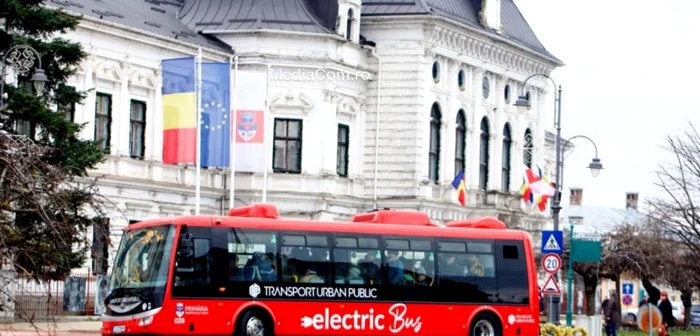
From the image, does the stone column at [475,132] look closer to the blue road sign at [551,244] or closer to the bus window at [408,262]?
the blue road sign at [551,244]

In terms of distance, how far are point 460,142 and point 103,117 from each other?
18354 millimetres

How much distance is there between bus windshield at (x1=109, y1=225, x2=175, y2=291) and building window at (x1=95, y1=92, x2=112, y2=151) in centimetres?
2302

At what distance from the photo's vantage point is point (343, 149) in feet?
231

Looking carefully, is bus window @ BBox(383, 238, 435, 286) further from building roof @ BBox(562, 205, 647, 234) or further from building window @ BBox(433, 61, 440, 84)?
building roof @ BBox(562, 205, 647, 234)

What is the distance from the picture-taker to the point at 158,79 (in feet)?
211

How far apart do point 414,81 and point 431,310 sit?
30.1 m

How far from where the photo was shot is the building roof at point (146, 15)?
60.9 metres

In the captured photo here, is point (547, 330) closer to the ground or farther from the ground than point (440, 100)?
closer to the ground

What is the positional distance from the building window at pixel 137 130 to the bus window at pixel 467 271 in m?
23.5

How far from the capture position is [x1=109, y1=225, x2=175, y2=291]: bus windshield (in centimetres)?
3772

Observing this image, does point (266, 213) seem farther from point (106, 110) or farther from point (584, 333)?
point (106, 110)

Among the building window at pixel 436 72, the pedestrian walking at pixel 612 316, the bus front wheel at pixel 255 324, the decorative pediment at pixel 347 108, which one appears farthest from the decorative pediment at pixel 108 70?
the bus front wheel at pixel 255 324

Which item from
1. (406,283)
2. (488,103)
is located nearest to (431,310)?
(406,283)

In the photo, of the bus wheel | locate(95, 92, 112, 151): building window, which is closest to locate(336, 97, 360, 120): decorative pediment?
locate(95, 92, 112, 151): building window
